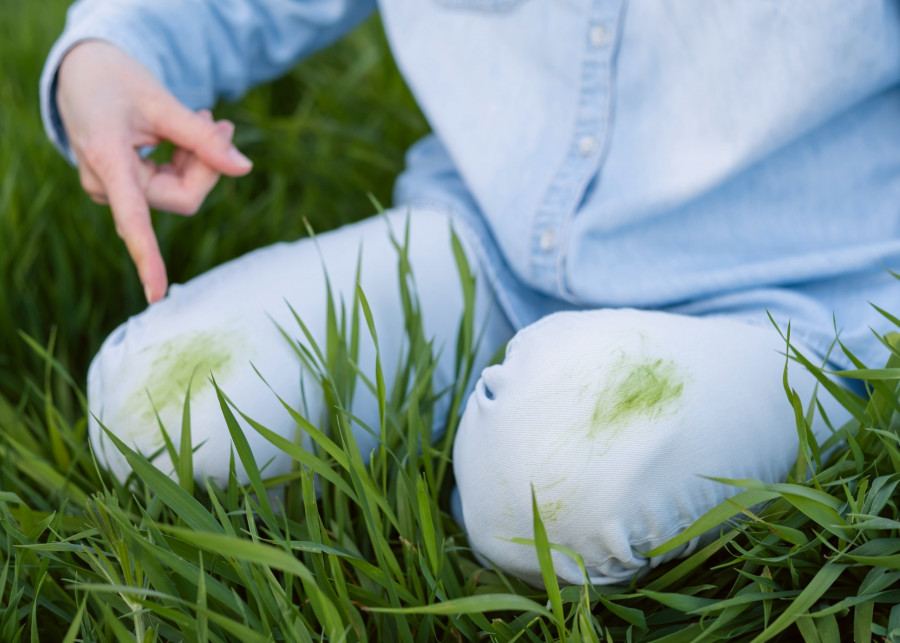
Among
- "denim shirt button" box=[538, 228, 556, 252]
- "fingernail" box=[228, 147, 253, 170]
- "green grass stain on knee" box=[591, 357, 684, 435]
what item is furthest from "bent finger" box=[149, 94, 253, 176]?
"green grass stain on knee" box=[591, 357, 684, 435]

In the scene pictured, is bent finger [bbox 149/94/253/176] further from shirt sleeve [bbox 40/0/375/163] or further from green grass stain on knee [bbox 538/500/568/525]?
green grass stain on knee [bbox 538/500/568/525]

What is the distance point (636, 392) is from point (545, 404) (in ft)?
0.22

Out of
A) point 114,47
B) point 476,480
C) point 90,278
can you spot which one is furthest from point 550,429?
point 90,278

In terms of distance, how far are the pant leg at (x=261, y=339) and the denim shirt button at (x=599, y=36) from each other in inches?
9.1

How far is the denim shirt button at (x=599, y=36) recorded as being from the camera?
2.46 ft

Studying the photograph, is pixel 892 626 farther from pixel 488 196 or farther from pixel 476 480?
pixel 488 196

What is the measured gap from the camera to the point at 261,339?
2.32 ft

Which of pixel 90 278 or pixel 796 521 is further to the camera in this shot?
pixel 90 278

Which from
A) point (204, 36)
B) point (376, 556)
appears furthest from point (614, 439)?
point (204, 36)

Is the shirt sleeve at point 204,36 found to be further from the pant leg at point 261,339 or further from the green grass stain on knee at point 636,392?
the green grass stain on knee at point 636,392

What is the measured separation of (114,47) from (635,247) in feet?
1.79

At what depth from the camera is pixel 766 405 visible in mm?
606

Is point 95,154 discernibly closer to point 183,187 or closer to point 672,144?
point 183,187

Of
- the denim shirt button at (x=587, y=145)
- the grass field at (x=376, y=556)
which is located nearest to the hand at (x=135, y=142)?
the grass field at (x=376, y=556)
